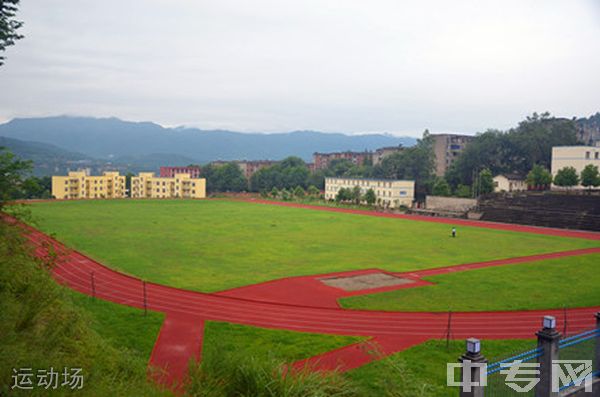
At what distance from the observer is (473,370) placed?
8.01m

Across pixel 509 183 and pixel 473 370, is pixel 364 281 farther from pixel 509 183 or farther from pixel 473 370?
pixel 509 183

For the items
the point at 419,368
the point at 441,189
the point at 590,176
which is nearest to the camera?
the point at 419,368

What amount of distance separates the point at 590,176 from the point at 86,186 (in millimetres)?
83443

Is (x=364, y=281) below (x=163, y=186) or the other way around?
below

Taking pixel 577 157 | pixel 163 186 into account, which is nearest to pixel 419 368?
pixel 577 157

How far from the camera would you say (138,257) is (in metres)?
28.4

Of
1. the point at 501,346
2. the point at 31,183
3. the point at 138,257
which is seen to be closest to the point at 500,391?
the point at 501,346

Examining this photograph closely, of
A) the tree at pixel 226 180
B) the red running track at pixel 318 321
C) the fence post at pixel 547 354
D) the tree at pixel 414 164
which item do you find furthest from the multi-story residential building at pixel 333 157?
the fence post at pixel 547 354

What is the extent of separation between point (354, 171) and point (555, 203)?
4833 cm

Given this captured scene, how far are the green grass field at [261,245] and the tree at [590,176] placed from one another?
22596 mm

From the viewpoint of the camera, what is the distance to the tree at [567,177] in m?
61.7

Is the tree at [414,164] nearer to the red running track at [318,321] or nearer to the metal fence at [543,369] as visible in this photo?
the red running track at [318,321]

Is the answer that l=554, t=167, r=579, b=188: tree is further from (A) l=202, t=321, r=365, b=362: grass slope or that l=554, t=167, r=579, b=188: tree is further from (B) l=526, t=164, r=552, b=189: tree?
(A) l=202, t=321, r=365, b=362: grass slope

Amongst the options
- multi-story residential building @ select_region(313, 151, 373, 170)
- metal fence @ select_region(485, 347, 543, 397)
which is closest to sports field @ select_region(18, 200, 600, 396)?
metal fence @ select_region(485, 347, 543, 397)
